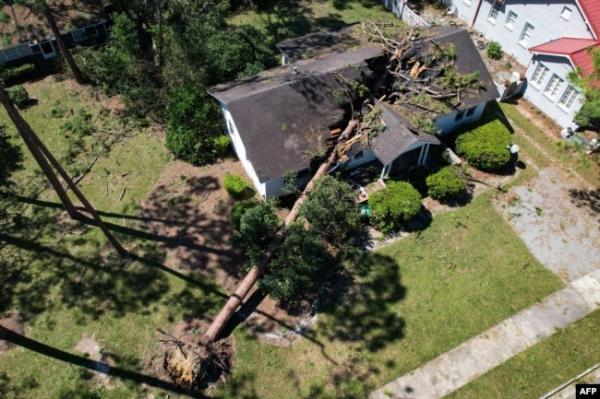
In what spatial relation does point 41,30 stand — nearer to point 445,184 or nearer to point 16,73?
point 16,73

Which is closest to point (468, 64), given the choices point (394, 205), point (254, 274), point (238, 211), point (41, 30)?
point (394, 205)

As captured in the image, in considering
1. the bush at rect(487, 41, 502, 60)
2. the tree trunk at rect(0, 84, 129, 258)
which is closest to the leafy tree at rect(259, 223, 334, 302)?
the tree trunk at rect(0, 84, 129, 258)

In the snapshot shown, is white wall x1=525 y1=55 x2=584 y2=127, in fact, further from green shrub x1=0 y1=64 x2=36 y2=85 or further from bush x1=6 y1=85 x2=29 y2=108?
green shrub x1=0 y1=64 x2=36 y2=85

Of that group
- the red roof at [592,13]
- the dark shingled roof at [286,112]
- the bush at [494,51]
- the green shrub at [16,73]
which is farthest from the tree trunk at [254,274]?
the green shrub at [16,73]

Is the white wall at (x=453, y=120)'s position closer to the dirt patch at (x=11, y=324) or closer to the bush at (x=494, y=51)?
the bush at (x=494, y=51)

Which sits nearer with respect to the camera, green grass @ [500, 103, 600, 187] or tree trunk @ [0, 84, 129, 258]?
tree trunk @ [0, 84, 129, 258]

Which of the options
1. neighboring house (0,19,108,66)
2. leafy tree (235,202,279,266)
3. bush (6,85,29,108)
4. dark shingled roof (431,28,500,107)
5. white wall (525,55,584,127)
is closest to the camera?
leafy tree (235,202,279,266)

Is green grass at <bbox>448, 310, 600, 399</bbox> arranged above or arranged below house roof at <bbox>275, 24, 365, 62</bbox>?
below
